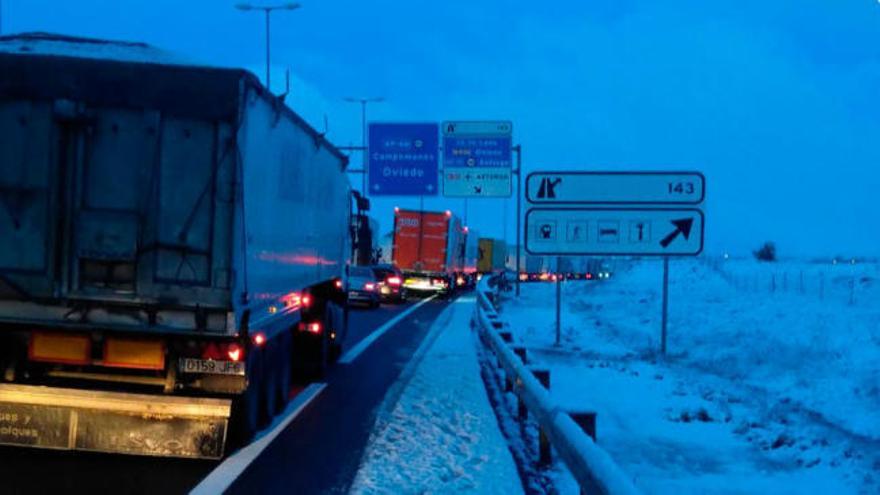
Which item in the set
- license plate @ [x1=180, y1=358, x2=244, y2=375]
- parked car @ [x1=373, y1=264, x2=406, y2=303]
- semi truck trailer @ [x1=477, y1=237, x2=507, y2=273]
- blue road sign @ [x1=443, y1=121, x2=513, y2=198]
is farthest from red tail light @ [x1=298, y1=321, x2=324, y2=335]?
semi truck trailer @ [x1=477, y1=237, x2=507, y2=273]

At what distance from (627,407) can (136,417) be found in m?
6.22

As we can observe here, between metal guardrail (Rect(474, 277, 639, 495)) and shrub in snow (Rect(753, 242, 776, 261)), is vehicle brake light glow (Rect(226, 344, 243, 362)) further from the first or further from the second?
shrub in snow (Rect(753, 242, 776, 261))

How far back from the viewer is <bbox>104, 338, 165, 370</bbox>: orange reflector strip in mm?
7344

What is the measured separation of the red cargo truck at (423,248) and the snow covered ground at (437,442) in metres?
29.5

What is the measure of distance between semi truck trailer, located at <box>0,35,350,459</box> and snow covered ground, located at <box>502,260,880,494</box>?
302cm

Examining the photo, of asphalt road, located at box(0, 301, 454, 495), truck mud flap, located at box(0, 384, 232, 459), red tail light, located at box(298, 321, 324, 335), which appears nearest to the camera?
asphalt road, located at box(0, 301, 454, 495)

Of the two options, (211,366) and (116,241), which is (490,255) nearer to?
(211,366)

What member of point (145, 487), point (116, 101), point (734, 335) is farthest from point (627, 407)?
point (734, 335)

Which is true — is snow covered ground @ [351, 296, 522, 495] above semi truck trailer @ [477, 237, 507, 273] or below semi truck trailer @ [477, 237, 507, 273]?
below

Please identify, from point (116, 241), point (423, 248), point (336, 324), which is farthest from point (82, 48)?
point (423, 248)

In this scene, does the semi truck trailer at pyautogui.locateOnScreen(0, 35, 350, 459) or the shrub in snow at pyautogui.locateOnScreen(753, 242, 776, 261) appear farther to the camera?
the shrub in snow at pyautogui.locateOnScreen(753, 242, 776, 261)

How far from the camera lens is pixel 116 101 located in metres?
7.12

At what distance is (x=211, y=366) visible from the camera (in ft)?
24.7

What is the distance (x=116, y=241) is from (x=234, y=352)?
4.23ft
